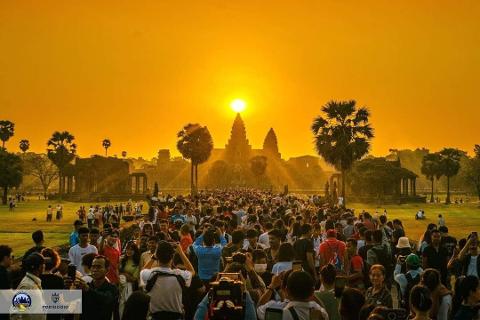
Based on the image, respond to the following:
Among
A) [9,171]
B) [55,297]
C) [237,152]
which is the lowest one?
[55,297]

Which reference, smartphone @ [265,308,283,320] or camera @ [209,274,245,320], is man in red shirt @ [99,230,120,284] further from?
smartphone @ [265,308,283,320]

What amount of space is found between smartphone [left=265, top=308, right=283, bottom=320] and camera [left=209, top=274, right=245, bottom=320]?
0.99 feet

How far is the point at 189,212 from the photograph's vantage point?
19781mm

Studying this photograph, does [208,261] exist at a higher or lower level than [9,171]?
lower

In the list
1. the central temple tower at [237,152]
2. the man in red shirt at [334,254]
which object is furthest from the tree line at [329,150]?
the central temple tower at [237,152]

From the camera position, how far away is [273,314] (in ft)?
18.6

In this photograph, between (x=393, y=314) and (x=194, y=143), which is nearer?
(x=393, y=314)

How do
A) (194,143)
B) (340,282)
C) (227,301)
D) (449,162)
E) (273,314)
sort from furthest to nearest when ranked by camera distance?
(449,162)
(194,143)
(340,282)
(227,301)
(273,314)

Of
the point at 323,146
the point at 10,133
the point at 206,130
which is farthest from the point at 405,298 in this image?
the point at 10,133

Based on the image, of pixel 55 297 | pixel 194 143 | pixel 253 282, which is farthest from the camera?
pixel 194 143

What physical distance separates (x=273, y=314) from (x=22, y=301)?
295 cm

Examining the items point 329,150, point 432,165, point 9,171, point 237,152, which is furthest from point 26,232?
point 237,152

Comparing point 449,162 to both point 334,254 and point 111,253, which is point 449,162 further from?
point 111,253

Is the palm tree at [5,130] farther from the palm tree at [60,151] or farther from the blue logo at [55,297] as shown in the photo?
the blue logo at [55,297]
